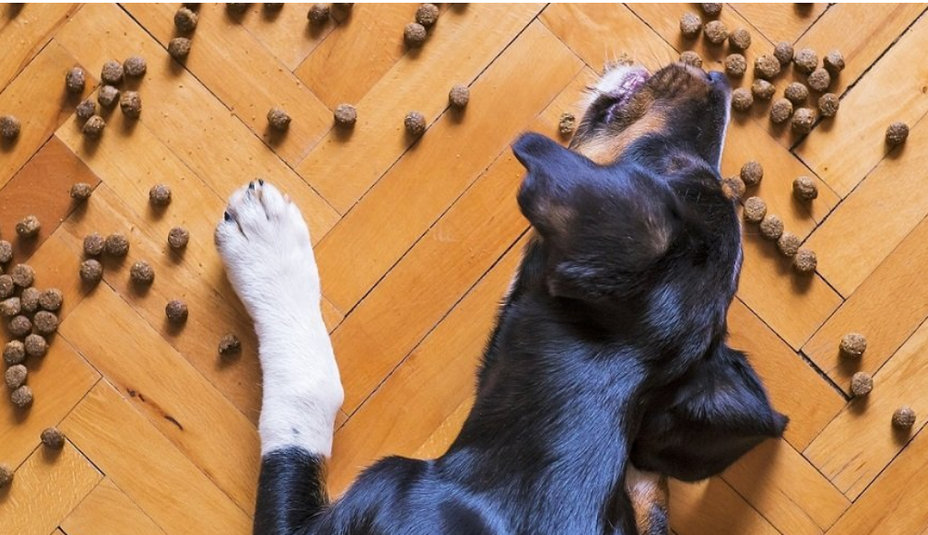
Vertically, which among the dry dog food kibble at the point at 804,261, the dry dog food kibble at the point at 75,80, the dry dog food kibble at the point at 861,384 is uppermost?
the dry dog food kibble at the point at 804,261

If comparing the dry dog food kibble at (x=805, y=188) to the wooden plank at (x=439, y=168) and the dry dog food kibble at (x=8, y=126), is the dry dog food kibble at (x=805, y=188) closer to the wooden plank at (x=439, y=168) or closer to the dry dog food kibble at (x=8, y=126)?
the wooden plank at (x=439, y=168)

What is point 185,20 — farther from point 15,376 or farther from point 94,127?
point 15,376

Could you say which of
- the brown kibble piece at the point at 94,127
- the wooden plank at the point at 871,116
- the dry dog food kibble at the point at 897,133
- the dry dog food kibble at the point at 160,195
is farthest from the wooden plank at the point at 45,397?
the dry dog food kibble at the point at 897,133

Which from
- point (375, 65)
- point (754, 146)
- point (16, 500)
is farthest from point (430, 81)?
point (16, 500)

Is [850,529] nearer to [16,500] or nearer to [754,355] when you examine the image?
[754,355]

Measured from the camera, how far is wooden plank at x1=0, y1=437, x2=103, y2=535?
8.95 feet

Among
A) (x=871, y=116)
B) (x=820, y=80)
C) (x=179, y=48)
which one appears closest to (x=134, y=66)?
(x=179, y=48)

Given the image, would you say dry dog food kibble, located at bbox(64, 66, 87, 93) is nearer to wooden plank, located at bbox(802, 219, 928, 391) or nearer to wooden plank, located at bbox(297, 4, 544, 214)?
wooden plank, located at bbox(297, 4, 544, 214)

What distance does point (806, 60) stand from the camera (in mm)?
2818

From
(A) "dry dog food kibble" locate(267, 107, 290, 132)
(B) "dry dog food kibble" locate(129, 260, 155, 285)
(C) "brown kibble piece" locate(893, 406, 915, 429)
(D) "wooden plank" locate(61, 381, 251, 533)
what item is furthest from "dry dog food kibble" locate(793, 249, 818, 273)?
(B) "dry dog food kibble" locate(129, 260, 155, 285)

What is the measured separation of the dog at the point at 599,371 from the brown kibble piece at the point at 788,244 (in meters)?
0.49

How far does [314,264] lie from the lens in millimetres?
2734

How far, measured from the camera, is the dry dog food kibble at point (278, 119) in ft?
9.07

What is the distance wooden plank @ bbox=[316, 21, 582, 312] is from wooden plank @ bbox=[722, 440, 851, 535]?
3.42ft
